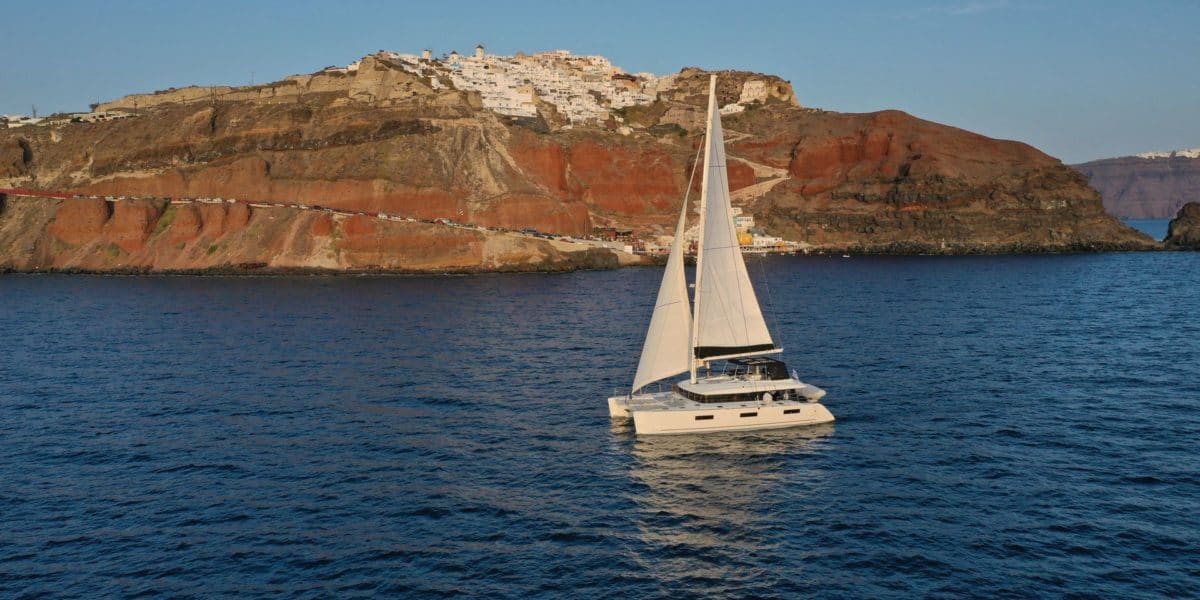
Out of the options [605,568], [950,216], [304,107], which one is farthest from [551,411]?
[950,216]

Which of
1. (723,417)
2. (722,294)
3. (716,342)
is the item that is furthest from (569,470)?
(722,294)

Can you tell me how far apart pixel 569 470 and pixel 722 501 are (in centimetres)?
709

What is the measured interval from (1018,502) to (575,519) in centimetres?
1643

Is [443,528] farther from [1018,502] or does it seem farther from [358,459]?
[1018,502]

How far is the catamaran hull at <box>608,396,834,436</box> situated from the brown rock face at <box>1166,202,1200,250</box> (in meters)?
176

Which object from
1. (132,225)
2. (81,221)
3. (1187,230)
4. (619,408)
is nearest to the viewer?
(619,408)

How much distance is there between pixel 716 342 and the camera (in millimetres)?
45969

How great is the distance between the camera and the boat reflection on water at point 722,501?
29344 mm

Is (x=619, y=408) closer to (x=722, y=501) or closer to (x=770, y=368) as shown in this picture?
(x=770, y=368)

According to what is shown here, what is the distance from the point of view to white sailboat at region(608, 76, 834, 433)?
4409 centimetres

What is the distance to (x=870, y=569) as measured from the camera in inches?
1144

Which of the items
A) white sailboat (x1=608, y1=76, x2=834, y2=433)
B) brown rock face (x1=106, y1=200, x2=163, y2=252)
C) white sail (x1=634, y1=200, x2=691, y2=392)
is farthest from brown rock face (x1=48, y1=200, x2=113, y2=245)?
white sail (x1=634, y1=200, x2=691, y2=392)

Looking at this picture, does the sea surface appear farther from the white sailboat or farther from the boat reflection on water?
the white sailboat

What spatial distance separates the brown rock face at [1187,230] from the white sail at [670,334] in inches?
6986
